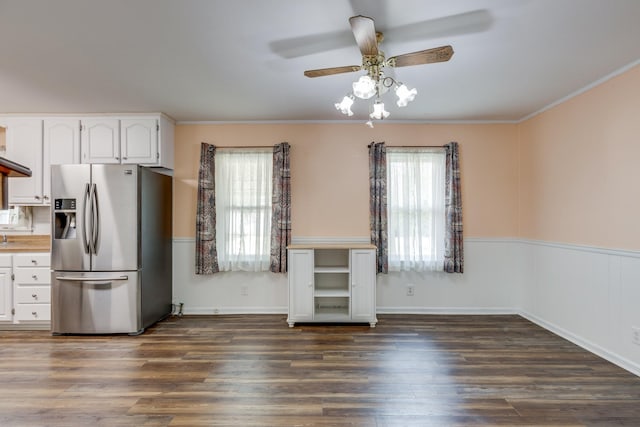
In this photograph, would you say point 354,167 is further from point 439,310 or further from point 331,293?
point 439,310

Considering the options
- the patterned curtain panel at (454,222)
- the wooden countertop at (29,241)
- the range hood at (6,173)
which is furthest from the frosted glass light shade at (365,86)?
the wooden countertop at (29,241)

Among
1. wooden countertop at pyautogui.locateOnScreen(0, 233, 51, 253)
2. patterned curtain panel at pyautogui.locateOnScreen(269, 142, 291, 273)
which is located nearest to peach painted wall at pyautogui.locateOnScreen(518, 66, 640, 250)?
patterned curtain panel at pyautogui.locateOnScreen(269, 142, 291, 273)

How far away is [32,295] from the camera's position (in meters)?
3.70

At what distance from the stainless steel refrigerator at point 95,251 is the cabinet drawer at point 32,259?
0.74 ft

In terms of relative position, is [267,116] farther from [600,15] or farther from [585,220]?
[585,220]

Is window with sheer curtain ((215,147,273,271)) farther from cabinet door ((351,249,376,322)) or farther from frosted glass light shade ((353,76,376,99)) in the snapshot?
frosted glass light shade ((353,76,376,99))

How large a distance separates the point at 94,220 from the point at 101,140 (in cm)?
103

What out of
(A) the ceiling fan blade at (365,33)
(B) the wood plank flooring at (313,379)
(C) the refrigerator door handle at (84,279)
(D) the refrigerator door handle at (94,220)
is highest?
(A) the ceiling fan blade at (365,33)

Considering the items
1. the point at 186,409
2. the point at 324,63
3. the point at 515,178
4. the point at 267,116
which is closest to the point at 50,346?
the point at 186,409

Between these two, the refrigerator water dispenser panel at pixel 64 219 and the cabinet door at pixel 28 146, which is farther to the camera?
the cabinet door at pixel 28 146

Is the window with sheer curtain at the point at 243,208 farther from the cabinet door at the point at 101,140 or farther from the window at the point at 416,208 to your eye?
the window at the point at 416,208

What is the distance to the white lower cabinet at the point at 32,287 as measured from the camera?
3688 mm

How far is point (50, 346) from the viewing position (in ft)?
10.9

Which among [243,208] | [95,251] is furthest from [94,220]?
[243,208]
